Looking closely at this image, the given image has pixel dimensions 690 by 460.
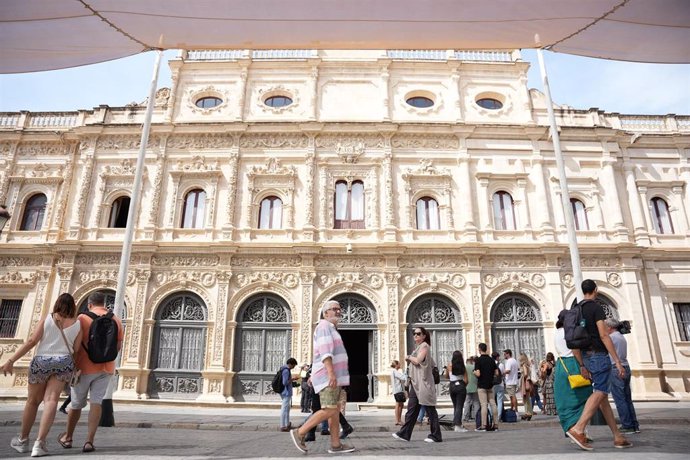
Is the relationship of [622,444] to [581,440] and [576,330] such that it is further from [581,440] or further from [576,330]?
[576,330]

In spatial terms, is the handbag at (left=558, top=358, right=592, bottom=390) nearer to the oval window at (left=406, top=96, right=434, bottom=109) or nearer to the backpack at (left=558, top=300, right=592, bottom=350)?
the backpack at (left=558, top=300, right=592, bottom=350)

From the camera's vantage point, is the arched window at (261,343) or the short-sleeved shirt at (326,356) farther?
the arched window at (261,343)

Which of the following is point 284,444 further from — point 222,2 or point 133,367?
point 133,367

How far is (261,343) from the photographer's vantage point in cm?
1669

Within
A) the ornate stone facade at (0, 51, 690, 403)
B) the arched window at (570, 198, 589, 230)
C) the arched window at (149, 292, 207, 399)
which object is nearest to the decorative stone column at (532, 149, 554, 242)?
the ornate stone facade at (0, 51, 690, 403)

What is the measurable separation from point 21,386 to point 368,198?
13.9 m

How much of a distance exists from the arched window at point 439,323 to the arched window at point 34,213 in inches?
589

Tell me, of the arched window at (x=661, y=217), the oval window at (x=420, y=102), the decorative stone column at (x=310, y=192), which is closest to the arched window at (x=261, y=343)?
the decorative stone column at (x=310, y=192)

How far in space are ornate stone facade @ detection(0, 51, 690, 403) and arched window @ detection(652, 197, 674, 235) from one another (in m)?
0.17

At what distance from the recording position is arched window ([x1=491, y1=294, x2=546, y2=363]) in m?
16.8

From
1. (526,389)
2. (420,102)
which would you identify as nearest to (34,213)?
(420,102)

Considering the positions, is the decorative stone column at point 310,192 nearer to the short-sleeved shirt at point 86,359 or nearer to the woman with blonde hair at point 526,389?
the woman with blonde hair at point 526,389

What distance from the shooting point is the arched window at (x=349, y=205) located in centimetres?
1822

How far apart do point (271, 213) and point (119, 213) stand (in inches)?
241
